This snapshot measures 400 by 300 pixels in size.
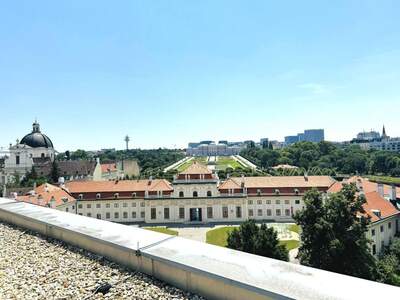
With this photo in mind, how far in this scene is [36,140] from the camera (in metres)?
74.6

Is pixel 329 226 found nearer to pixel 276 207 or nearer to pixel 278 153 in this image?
pixel 276 207

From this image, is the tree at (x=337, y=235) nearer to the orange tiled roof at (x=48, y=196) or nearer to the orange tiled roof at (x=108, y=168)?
the orange tiled roof at (x=48, y=196)

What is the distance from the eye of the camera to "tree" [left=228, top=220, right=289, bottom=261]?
1870cm

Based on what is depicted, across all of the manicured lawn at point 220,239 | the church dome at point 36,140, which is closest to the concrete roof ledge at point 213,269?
the manicured lawn at point 220,239

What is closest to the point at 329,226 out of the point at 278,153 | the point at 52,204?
the point at 52,204

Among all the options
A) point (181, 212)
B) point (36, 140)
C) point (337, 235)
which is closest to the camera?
point (337, 235)

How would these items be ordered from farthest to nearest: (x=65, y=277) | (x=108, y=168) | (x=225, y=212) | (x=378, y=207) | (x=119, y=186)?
(x=108, y=168), (x=119, y=186), (x=225, y=212), (x=378, y=207), (x=65, y=277)

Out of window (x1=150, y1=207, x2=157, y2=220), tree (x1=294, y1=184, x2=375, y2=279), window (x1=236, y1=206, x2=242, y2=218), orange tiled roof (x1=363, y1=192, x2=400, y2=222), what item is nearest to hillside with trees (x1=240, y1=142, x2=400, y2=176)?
window (x1=236, y1=206, x2=242, y2=218)

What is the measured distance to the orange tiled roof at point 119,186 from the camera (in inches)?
1558

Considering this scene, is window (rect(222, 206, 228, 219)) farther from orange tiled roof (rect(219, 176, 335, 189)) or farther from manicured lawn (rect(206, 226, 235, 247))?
manicured lawn (rect(206, 226, 235, 247))

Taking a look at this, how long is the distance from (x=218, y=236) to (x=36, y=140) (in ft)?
196

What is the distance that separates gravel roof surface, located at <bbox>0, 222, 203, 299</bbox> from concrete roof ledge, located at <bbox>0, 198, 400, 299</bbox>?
15 cm

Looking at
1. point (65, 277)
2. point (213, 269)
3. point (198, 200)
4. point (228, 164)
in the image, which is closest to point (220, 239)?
point (198, 200)

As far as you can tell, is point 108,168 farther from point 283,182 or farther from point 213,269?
point 213,269
